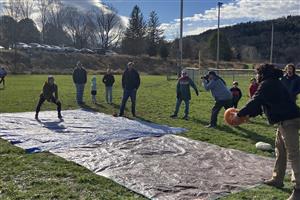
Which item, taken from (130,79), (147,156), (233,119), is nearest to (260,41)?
(130,79)

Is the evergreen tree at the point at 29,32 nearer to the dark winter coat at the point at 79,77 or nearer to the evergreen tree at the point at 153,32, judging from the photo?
the evergreen tree at the point at 153,32

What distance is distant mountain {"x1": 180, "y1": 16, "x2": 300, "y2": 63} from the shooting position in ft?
327

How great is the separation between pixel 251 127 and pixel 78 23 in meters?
93.7

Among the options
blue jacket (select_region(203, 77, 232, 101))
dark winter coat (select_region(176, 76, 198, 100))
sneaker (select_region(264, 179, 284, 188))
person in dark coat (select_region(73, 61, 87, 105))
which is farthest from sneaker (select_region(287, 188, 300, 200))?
person in dark coat (select_region(73, 61, 87, 105))

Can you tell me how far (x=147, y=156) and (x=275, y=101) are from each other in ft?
10.5

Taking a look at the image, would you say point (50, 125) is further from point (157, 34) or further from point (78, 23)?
point (78, 23)

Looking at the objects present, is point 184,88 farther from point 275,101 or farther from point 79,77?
point 275,101

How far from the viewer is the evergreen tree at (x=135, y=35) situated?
8944 centimetres

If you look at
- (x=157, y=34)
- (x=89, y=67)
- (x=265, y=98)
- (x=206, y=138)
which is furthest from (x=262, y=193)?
(x=157, y=34)

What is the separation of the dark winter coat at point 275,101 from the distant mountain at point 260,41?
3250 inches

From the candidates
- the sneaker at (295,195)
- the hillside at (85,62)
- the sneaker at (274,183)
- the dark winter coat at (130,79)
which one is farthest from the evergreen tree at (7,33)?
the sneaker at (295,195)

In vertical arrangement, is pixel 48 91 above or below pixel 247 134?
above

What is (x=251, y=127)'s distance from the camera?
39.8ft

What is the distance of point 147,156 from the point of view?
314 inches
